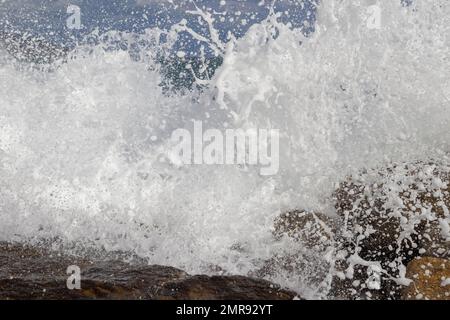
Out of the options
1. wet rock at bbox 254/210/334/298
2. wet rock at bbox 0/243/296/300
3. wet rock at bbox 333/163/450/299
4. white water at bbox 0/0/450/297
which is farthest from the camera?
white water at bbox 0/0/450/297

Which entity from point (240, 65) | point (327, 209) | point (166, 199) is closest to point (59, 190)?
point (166, 199)

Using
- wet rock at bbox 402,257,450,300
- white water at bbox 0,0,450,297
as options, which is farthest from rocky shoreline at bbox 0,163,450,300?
white water at bbox 0,0,450,297

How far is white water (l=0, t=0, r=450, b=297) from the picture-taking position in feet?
15.0

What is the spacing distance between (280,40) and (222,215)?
8.89 feet

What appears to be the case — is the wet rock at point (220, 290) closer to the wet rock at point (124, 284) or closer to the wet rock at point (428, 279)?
the wet rock at point (124, 284)

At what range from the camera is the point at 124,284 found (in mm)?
2785

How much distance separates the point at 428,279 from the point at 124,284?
1859 mm

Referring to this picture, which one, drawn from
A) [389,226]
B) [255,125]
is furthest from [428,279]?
[255,125]

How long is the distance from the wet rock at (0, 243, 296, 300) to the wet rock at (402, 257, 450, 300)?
73 centimetres

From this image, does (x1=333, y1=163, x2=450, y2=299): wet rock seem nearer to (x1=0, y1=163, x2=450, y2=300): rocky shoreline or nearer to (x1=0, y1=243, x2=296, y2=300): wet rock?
(x1=0, y1=163, x2=450, y2=300): rocky shoreline

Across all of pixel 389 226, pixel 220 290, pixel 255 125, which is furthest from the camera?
pixel 255 125

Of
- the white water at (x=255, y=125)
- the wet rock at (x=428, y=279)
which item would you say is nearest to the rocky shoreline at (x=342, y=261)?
the wet rock at (x=428, y=279)

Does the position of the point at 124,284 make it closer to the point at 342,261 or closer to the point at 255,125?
the point at 342,261

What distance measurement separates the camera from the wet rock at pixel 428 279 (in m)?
2.67
